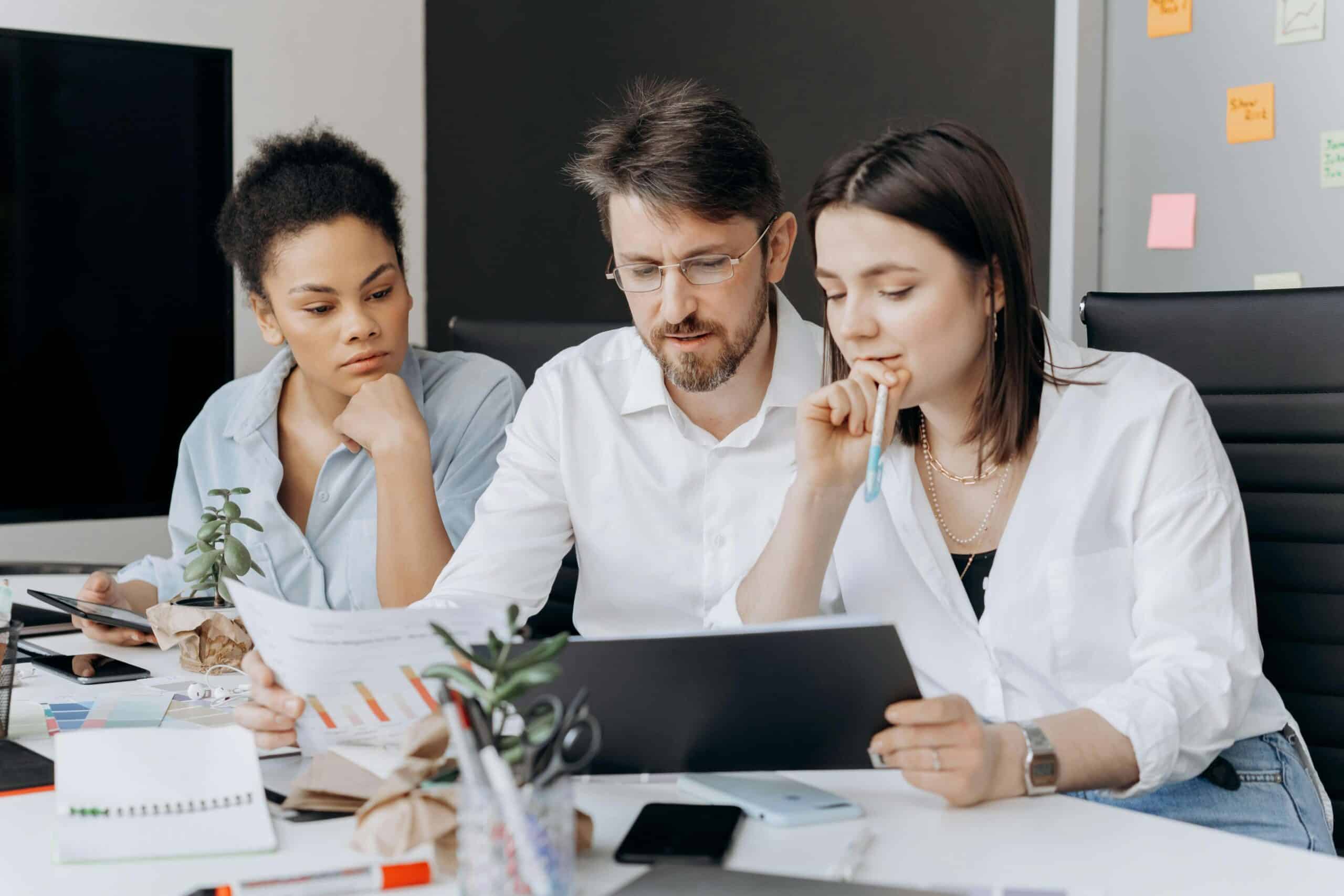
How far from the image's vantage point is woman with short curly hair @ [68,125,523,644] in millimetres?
1939

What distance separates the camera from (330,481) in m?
2.09

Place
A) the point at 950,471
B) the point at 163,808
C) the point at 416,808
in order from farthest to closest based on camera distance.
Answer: the point at 950,471 < the point at 163,808 < the point at 416,808

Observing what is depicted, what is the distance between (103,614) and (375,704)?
0.75 m

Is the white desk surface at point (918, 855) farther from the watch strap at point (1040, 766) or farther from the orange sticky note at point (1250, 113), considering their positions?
the orange sticky note at point (1250, 113)

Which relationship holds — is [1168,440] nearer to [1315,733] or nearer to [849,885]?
[1315,733]

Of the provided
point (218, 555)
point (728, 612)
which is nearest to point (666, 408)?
point (728, 612)

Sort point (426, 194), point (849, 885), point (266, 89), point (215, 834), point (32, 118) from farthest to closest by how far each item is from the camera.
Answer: point (426, 194) < point (266, 89) < point (32, 118) < point (215, 834) < point (849, 885)

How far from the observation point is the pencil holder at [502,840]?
81 centimetres

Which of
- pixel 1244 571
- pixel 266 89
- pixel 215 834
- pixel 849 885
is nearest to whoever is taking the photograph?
pixel 849 885

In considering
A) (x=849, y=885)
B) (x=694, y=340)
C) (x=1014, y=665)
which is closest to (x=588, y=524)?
(x=694, y=340)

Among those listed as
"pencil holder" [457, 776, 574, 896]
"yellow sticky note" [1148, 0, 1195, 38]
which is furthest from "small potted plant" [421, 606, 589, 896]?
"yellow sticky note" [1148, 0, 1195, 38]

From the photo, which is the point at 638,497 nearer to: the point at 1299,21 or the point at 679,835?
the point at 679,835

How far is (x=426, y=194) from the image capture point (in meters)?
3.57

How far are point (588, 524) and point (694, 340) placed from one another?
29 cm
